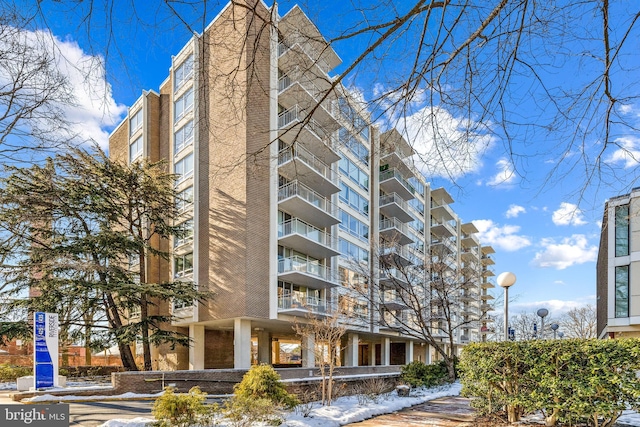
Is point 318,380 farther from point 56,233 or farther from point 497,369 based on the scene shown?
point 56,233

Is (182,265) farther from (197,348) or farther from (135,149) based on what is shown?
(135,149)

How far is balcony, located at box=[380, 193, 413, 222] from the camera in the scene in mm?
36250

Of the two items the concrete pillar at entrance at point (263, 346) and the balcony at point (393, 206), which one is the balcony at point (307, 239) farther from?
the balcony at point (393, 206)

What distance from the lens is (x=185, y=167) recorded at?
27.8m

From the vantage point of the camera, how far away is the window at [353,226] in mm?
31056

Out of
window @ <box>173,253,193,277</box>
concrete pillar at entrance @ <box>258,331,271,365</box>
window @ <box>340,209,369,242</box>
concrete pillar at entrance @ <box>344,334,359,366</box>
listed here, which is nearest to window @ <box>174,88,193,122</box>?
window @ <box>173,253,193,277</box>

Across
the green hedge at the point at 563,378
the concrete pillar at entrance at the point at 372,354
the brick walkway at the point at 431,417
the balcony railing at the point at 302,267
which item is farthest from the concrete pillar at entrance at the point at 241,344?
the concrete pillar at entrance at the point at 372,354

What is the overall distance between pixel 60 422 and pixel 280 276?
1606cm

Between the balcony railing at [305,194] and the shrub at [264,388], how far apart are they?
1346 cm

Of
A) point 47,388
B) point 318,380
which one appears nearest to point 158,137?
point 47,388

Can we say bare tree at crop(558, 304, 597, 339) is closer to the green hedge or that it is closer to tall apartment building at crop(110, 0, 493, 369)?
tall apartment building at crop(110, 0, 493, 369)

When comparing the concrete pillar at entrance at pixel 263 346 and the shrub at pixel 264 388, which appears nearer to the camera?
the shrub at pixel 264 388

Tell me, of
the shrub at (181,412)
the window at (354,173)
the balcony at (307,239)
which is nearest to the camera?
the shrub at (181,412)

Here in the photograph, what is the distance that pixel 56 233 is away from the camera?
22.5 metres
